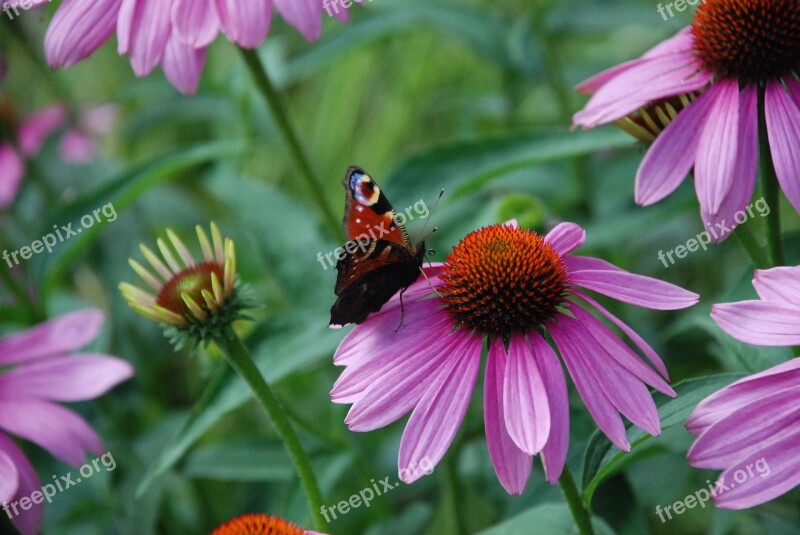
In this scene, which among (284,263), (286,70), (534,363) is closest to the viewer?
(534,363)

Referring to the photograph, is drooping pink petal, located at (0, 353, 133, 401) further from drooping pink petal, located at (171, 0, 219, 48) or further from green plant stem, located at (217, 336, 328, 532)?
drooping pink petal, located at (171, 0, 219, 48)

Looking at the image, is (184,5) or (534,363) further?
(184,5)

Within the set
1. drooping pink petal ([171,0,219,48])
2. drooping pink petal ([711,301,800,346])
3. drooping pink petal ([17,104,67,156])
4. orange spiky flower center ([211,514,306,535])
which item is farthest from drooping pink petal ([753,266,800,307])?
drooping pink petal ([17,104,67,156])

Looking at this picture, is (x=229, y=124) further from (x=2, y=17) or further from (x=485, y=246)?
(x=485, y=246)

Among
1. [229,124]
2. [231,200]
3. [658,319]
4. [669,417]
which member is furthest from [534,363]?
[229,124]

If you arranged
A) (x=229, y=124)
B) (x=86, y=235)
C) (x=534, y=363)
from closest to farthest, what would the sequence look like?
(x=534, y=363) < (x=86, y=235) < (x=229, y=124)

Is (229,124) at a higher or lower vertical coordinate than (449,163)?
higher
